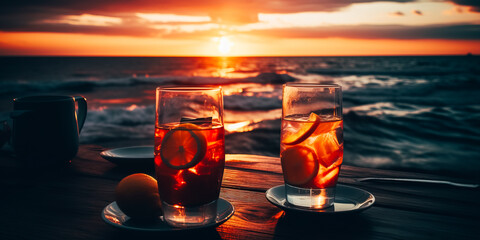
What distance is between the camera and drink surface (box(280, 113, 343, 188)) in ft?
3.08

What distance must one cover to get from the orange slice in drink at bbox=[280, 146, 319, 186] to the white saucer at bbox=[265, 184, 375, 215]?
74 mm

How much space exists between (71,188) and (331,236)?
2.86ft

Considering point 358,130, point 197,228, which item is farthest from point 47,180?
point 358,130

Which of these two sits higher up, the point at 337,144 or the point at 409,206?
the point at 337,144

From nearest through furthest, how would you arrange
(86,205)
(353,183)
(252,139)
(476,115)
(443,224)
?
(443,224)
(86,205)
(353,183)
(252,139)
(476,115)

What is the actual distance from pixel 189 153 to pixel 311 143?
35cm

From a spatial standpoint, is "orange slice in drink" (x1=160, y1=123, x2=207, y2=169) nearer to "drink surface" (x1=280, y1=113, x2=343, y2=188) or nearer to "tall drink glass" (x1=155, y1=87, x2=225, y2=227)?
"tall drink glass" (x1=155, y1=87, x2=225, y2=227)

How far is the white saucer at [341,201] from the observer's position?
0.88m

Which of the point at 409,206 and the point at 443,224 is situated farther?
the point at 409,206

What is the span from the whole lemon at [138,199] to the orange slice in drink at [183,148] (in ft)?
0.36

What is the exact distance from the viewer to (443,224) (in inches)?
34.9

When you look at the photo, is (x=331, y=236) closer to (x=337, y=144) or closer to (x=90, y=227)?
(x=337, y=144)

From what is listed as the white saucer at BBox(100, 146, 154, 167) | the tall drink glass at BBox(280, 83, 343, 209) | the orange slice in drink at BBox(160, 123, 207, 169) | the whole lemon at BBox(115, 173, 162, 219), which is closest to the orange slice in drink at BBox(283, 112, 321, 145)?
the tall drink glass at BBox(280, 83, 343, 209)

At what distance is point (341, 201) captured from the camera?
3.34ft
